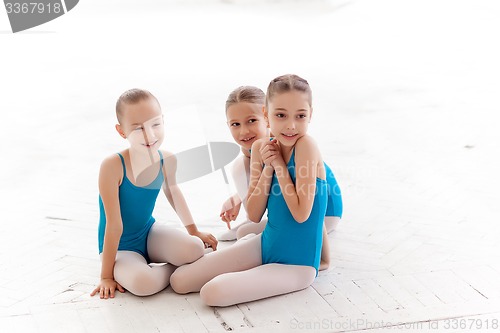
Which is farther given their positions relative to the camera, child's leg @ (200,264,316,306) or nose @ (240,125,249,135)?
nose @ (240,125,249,135)

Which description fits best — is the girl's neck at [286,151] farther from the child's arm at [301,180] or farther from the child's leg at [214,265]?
the child's leg at [214,265]

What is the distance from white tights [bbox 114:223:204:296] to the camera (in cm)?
316

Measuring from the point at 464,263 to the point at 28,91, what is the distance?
5728 mm

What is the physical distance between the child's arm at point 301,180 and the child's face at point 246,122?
17.0 inches

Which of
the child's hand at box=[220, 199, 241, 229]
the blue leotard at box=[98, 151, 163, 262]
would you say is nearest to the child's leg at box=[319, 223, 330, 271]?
the child's hand at box=[220, 199, 241, 229]

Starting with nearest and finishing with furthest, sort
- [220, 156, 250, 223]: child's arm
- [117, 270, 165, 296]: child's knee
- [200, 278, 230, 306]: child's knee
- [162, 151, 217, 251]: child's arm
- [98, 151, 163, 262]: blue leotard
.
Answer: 1. [200, 278, 230, 306]: child's knee
2. [117, 270, 165, 296]: child's knee
3. [98, 151, 163, 262]: blue leotard
4. [162, 151, 217, 251]: child's arm
5. [220, 156, 250, 223]: child's arm

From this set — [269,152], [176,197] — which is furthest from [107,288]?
[269,152]

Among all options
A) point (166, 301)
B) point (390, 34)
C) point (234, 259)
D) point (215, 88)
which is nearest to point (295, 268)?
point (234, 259)

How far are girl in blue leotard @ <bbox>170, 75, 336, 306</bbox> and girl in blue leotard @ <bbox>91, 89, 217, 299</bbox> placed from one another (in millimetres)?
123

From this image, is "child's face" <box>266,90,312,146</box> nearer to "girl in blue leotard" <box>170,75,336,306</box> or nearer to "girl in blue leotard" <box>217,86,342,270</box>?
"girl in blue leotard" <box>170,75,336,306</box>

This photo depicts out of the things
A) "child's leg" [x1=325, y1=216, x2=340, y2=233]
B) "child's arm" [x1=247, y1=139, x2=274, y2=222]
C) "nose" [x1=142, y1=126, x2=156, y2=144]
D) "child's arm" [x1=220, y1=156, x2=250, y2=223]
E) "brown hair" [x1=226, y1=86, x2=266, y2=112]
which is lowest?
"child's leg" [x1=325, y1=216, x2=340, y2=233]

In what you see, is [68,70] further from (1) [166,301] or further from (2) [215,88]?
(1) [166,301]

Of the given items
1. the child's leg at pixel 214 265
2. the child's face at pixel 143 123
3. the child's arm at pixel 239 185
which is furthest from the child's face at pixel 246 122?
the child's leg at pixel 214 265

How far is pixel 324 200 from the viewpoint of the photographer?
3186 millimetres
